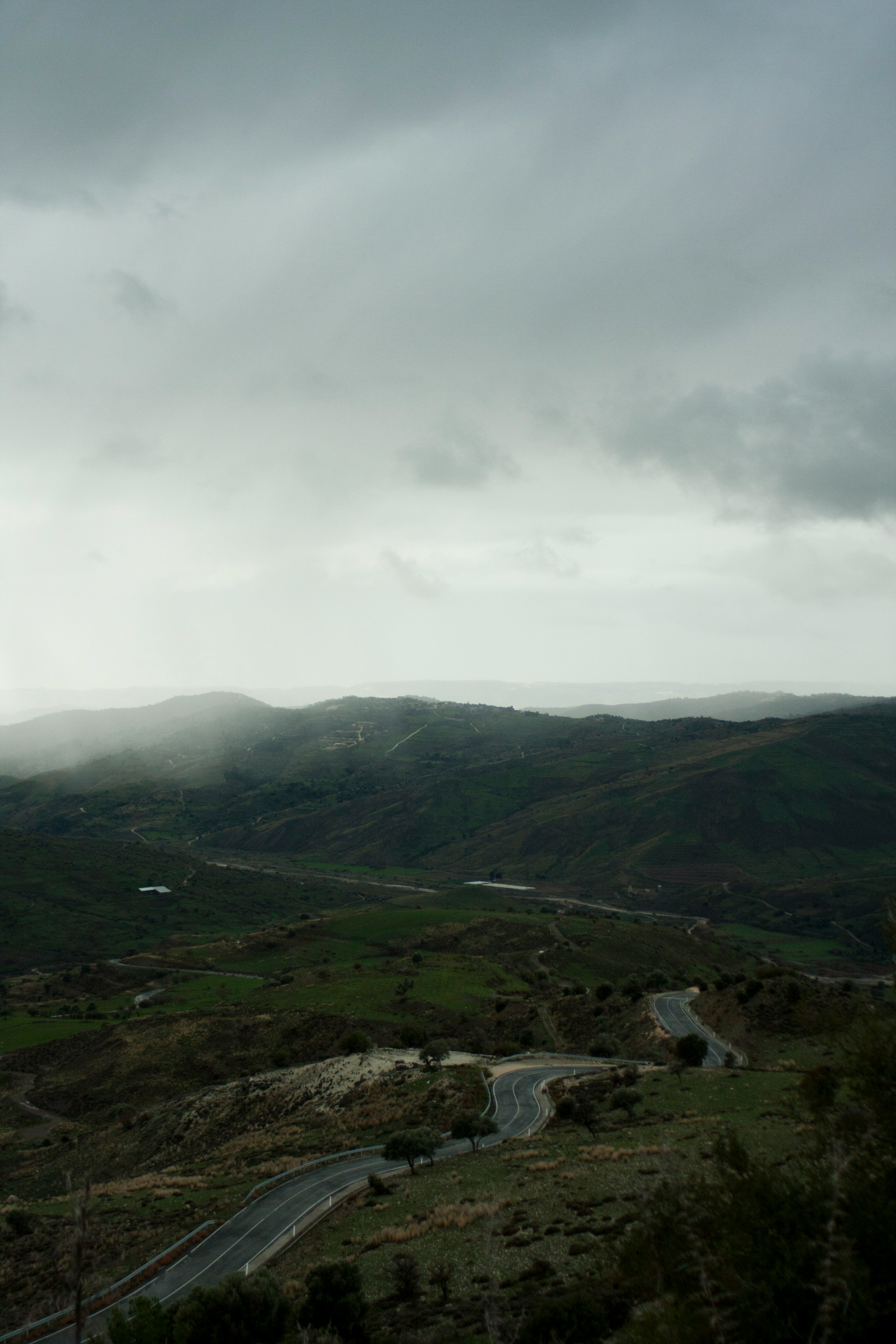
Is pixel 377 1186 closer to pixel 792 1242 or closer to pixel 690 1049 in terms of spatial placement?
pixel 690 1049

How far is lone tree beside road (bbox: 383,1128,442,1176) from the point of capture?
1465 inches

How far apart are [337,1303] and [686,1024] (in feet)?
198

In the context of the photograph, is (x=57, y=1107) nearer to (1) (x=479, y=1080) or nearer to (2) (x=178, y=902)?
(1) (x=479, y=1080)

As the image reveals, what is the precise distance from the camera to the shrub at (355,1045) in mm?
65500

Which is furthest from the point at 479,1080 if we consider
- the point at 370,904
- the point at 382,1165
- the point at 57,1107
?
the point at 370,904

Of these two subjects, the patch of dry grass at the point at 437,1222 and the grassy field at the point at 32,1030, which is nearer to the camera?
the patch of dry grass at the point at 437,1222

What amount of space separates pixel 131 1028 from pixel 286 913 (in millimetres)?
117698

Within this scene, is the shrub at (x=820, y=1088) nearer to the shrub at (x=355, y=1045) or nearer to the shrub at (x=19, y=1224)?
the shrub at (x=19, y=1224)

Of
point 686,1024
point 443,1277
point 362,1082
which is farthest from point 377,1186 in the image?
point 686,1024

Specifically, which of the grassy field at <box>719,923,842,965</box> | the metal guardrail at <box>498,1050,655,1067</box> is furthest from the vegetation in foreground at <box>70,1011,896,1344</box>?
the grassy field at <box>719,923,842,965</box>

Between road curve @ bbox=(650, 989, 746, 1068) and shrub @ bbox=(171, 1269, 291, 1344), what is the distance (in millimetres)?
43993

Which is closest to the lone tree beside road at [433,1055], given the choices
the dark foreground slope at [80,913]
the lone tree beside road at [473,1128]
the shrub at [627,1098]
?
the lone tree beside road at [473,1128]

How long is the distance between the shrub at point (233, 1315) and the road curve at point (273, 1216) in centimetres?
770

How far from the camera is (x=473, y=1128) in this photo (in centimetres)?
4153
